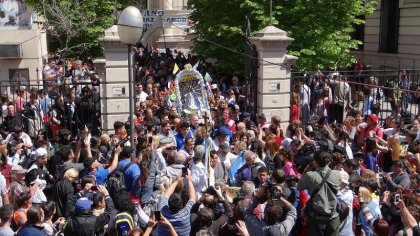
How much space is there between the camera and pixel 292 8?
18.0m

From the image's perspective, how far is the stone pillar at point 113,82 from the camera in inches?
497

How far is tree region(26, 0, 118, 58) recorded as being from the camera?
20.2 metres

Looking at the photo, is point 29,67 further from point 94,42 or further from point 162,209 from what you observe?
point 162,209

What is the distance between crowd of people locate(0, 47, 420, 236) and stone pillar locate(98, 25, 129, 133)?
1.00 metres

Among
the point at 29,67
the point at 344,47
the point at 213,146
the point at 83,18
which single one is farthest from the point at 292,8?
the point at 29,67

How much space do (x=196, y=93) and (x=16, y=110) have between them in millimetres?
4672

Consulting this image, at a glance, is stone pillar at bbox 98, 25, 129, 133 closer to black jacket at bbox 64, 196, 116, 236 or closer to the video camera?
black jacket at bbox 64, 196, 116, 236

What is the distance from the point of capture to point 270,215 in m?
5.81

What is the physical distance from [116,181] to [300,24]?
40.1 ft

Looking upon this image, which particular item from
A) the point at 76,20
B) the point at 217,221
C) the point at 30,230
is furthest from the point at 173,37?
the point at 30,230

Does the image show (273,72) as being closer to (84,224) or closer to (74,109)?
(74,109)

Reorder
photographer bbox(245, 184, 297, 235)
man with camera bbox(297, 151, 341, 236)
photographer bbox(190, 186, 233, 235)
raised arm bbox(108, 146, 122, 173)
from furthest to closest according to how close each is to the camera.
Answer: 1. raised arm bbox(108, 146, 122, 173)
2. man with camera bbox(297, 151, 341, 236)
3. photographer bbox(190, 186, 233, 235)
4. photographer bbox(245, 184, 297, 235)

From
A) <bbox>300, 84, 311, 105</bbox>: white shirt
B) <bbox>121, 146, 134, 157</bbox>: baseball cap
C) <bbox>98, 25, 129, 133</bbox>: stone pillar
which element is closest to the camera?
<bbox>121, 146, 134, 157</bbox>: baseball cap

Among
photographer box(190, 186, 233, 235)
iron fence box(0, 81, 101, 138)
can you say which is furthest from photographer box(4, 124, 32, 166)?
photographer box(190, 186, 233, 235)
